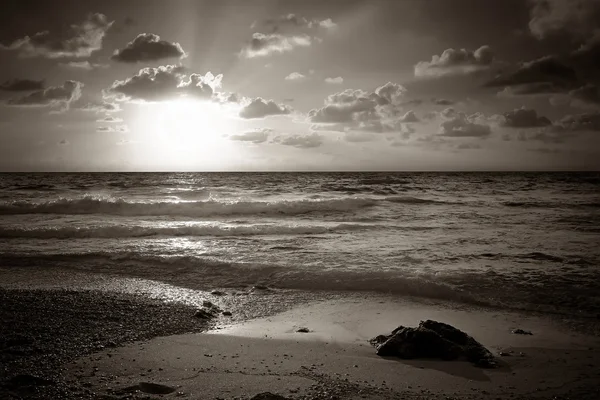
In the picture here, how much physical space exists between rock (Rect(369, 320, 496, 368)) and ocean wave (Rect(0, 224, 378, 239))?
35.4ft

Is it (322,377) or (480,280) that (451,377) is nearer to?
(322,377)

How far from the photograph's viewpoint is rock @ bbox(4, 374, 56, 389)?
3.88 m

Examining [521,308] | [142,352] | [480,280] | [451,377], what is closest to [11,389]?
[142,352]

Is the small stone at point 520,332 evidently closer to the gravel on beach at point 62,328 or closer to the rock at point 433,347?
the rock at point 433,347

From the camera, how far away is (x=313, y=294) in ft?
26.5

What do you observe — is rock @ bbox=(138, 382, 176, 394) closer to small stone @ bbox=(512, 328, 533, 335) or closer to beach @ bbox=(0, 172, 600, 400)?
beach @ bbox=(0, 172, 600, 400)

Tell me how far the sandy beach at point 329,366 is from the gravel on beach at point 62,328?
0.26 meters

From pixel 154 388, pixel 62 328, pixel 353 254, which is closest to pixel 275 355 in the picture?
pixel 154 388

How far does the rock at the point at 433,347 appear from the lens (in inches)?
193

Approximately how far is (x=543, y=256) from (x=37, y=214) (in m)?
25.1

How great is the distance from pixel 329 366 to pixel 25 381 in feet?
10.6

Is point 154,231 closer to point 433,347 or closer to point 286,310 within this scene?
point 286,310

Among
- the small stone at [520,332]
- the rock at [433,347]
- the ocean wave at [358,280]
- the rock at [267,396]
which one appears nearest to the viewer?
the rock at [267,396]

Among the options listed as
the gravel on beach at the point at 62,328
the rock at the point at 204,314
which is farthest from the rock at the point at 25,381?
the rock at the point at 204,314
